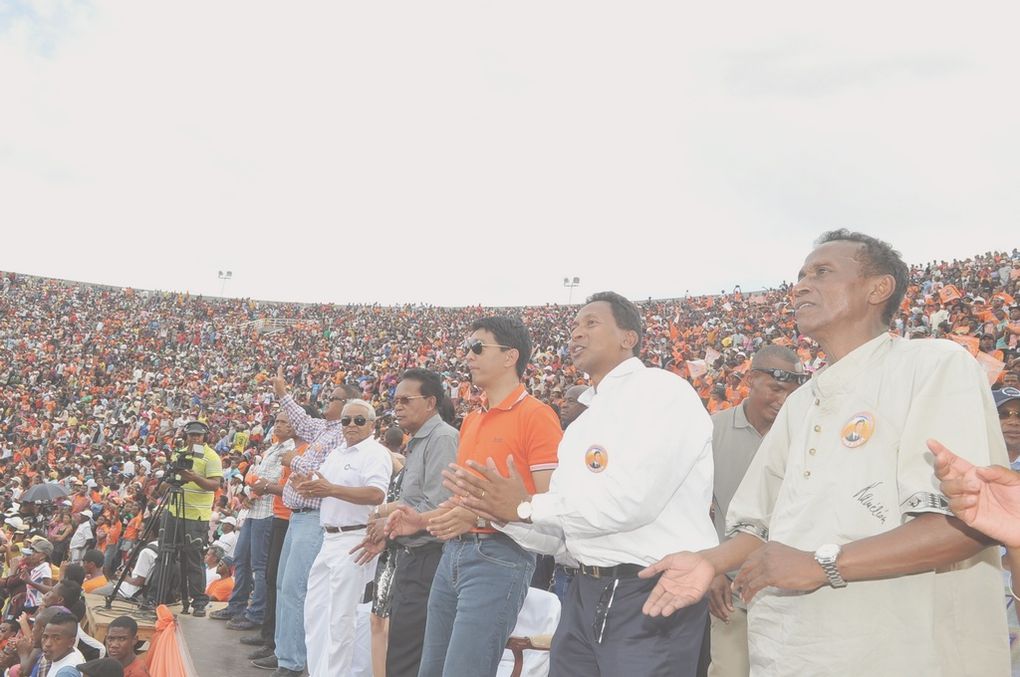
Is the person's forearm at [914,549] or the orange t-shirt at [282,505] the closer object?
the person's forearm at [914,549]

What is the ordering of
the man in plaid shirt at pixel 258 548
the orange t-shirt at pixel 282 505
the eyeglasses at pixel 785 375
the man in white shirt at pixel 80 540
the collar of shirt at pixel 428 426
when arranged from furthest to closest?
the man in white shirt at pixel 80 540
the man in plaid shirt at pixel 258 548
the orange t-shirt at pixel 282 505
the collar of shirt at pixel 428 426
the eyeglasses at pixel 785 375

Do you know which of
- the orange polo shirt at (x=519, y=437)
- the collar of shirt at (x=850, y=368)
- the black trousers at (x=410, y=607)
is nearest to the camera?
the collar of shirt at (x=850, y=368)

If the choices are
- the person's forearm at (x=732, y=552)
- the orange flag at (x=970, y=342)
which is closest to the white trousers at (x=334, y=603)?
the person's forearm at (x=732, y=552)

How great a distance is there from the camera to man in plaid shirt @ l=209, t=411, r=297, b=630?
6.09m

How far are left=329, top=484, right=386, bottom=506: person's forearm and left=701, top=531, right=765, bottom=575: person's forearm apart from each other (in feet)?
8.89

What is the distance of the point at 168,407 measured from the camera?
85.3 feet

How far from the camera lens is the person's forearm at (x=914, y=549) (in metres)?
1.61

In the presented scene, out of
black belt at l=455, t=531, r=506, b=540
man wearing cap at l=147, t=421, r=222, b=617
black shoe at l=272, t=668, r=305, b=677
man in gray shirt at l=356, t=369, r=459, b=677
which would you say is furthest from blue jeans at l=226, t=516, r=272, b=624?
black belt at l=455, t=531, r=506, b=540

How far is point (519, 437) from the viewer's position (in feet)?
10.3

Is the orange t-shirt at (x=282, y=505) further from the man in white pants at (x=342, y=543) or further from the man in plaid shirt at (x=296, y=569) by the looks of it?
the man in white pants at (x=342, y=543)

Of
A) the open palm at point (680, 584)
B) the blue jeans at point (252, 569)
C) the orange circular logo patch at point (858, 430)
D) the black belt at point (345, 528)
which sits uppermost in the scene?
the orange circular logo patch at point (858, 430)

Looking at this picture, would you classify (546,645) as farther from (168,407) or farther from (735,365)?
(168,407)

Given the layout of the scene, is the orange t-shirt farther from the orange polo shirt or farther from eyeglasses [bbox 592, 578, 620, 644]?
eyeglasses [bbox 592, 578, 620, 644]
